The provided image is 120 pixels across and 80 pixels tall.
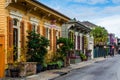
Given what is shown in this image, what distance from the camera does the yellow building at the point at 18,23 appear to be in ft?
80.1

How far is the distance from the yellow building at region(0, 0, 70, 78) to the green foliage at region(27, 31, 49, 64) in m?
0.42

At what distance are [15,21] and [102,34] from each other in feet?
240

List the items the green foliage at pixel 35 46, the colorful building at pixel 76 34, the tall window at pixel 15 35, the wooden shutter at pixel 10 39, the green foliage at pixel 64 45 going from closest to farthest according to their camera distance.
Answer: the wooden shutter at pixel 10 39 < the tall window at pixel 15 35 < the green foliage at pixel 35 46 < the green foliage at pixel 64 45 < the colorful building at pixel 76 34

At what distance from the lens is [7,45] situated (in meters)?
24.7

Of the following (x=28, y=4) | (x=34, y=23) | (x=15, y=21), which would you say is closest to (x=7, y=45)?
(x=15, y=21)

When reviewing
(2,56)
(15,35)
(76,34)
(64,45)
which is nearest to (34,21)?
(15,35)

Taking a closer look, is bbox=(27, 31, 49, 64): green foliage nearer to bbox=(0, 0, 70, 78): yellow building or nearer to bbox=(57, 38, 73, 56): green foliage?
bbox=(0, 0, 70, 78): yellow building

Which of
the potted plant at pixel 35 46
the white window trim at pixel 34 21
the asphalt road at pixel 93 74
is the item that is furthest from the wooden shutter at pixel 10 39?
the white window trim at pixel 34 21

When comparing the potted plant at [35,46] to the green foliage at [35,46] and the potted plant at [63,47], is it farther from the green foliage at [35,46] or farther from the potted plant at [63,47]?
the potted plant at [63,47]

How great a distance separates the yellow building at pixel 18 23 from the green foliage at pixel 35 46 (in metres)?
0.42

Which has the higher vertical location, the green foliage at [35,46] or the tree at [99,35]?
the tree at [99,35]

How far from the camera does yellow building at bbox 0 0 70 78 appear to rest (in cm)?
2441

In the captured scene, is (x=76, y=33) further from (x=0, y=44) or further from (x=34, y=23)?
(x=0, y=44)

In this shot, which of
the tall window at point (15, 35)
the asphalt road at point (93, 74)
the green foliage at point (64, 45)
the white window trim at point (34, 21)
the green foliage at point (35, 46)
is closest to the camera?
the asphalt road at point (93, 74)
